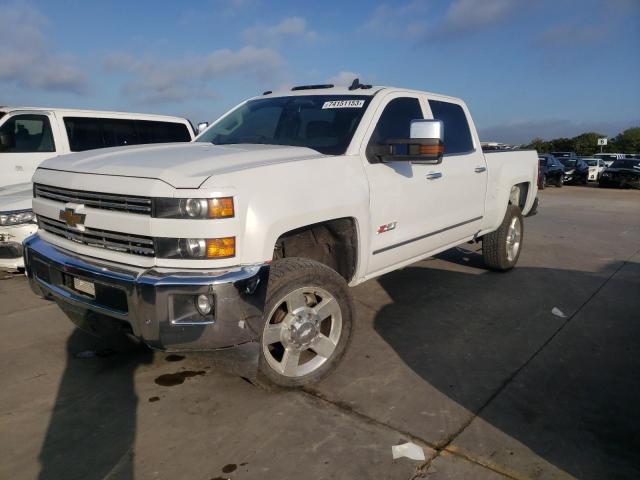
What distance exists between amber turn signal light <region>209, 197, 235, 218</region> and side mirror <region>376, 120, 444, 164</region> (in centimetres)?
143

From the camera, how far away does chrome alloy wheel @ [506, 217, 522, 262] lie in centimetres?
599

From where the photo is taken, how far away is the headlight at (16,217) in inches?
208

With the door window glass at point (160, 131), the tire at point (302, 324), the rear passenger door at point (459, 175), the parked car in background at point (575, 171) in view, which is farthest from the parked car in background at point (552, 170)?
the tire at point (302, 324)

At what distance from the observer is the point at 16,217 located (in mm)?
5316

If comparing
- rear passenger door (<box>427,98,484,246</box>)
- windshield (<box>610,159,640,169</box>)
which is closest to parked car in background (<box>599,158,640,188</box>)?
windshield (<box>610,159,640,169</box>)

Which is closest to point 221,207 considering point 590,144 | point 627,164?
point 627,164

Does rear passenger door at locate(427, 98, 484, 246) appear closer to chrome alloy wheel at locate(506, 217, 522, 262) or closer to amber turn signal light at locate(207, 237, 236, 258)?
chrome alloy wheel at locate(506, 217, 522, 262)

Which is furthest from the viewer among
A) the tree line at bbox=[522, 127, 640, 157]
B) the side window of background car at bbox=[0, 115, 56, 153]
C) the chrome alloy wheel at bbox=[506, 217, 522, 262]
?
the tree line at bbox=[522, 127, 640, 157]

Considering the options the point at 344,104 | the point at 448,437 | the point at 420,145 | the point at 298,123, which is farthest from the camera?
the point at 298,123

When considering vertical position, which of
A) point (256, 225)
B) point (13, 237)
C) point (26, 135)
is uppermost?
point (26, 135)

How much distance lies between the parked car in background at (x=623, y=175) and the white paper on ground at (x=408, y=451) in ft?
78.1

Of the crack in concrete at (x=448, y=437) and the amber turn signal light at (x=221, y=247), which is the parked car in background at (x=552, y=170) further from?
the amber turn signal light at (x=221, y=247)

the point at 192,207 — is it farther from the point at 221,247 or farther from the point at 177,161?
the point at 177,161

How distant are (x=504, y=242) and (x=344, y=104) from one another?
9.51 ft
